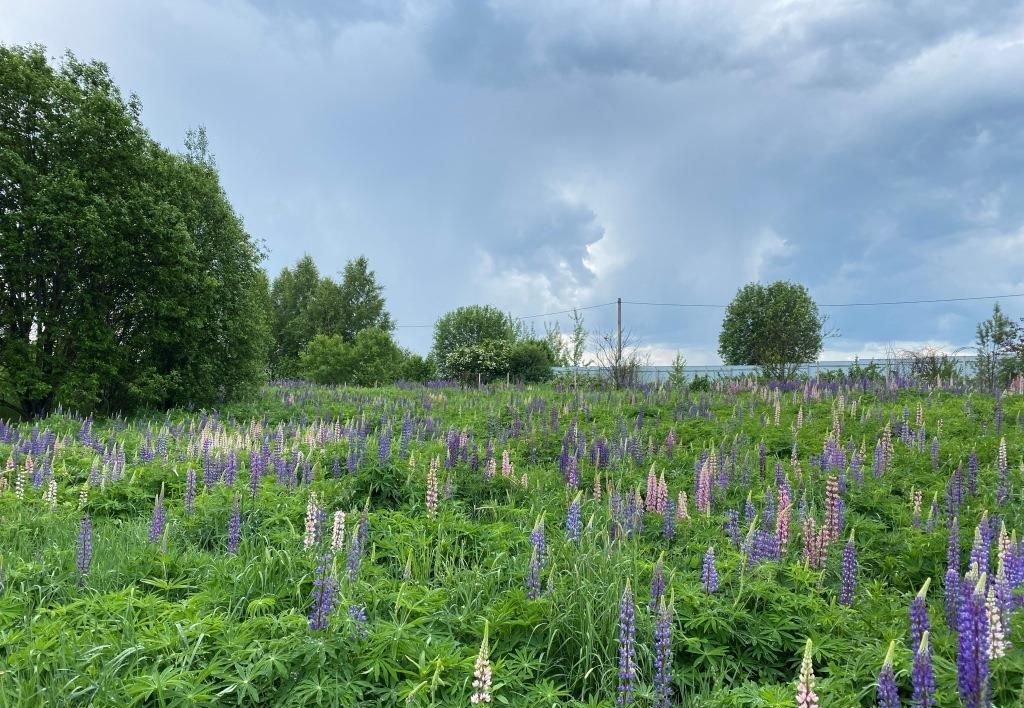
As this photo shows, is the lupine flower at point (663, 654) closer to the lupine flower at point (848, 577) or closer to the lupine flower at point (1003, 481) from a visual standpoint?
the lupine flower at point (848, 577)

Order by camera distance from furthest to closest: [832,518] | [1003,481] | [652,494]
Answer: [1003,481], [652,494], [832,518]

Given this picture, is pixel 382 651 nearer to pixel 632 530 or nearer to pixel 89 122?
pixel 632 530

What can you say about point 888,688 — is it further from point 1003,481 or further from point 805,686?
point 1003,481

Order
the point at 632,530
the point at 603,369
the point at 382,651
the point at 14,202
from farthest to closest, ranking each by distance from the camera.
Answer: the point at 603,369 < the point at 14,202 < the point at 632,530 < the point at 382,651

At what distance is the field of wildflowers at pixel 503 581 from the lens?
10.5 ft

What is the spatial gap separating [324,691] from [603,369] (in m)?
20.5

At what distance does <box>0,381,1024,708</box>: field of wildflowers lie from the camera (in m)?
3.21

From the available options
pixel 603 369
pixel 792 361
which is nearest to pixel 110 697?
pixel 603 369

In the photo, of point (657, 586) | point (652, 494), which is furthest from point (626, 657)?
point (652, 494)

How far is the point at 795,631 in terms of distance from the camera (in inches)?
155

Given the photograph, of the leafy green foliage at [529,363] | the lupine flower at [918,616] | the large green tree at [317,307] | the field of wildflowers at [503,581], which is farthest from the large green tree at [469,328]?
the lupine flower at [918,616]

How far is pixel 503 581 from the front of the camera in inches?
187

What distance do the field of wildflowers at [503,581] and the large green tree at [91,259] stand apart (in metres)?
8.22

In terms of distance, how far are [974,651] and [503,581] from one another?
A: 116 inches
